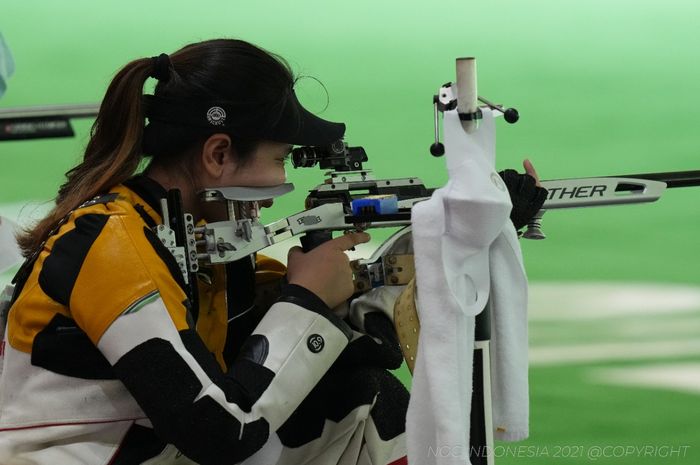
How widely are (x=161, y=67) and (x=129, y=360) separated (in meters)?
0.45

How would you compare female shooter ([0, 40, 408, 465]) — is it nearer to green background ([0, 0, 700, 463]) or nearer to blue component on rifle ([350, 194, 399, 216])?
blue component on rifle ([350, 194, 399, 216])

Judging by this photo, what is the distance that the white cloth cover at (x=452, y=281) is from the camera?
1350mm

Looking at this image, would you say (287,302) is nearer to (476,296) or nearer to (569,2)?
(476,296)

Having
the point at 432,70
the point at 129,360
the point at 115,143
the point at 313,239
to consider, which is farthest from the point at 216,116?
the point at 432,70

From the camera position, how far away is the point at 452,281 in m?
1.37

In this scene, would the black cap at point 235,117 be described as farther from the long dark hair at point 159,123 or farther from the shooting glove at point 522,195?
the shooting glove at point 522,195

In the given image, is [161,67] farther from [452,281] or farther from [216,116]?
[452,281]

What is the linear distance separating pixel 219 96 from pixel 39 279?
14.8 inches

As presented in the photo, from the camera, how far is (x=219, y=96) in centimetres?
168

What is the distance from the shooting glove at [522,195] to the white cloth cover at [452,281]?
78 mm

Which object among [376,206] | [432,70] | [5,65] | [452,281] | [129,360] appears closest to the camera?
[452,281]

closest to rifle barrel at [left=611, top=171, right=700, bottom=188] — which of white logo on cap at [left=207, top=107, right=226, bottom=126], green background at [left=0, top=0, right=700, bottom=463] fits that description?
white logo on cap at [left=207, top=107, right=226, bottom=126]

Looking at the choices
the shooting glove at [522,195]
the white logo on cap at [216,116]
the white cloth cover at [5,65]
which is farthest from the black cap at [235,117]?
the white cloth cover at [5,65]

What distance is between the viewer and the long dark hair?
5.46 feet
